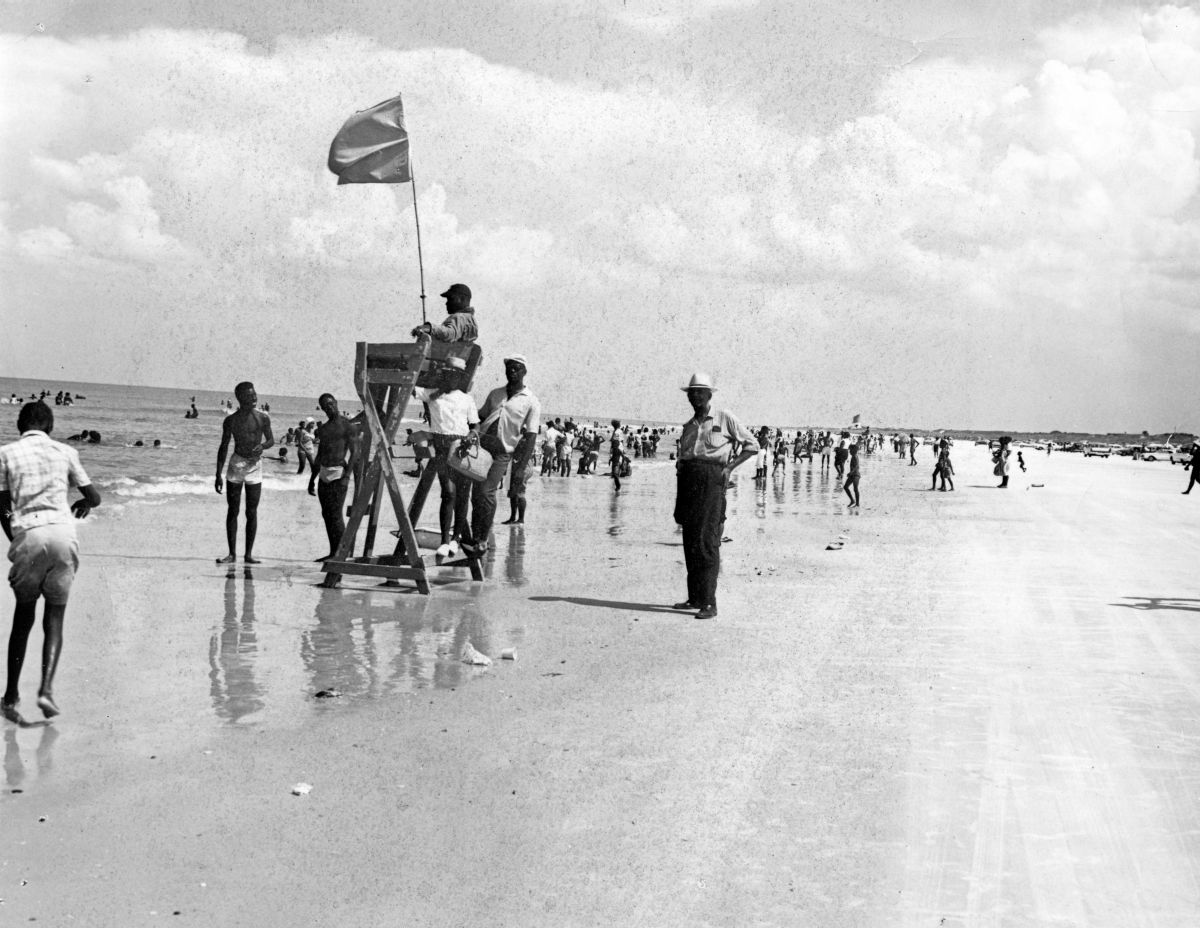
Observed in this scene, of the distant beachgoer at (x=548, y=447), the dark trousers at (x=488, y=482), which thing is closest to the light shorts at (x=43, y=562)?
the dark trousers at (x=488, y=482)

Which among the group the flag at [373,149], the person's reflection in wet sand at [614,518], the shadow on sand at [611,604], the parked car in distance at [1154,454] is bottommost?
the shadow on sand at [611,604]

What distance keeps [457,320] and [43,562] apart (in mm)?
5248

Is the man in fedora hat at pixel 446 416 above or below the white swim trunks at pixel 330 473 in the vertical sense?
above

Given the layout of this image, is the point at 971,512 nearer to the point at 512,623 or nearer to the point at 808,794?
the point at 512,623

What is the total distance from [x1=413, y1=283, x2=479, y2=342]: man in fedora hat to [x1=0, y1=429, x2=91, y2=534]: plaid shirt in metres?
4.65

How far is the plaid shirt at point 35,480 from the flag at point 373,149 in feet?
17.2

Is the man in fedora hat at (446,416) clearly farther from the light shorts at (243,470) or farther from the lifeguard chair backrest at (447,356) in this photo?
the light shorts at (243,470)

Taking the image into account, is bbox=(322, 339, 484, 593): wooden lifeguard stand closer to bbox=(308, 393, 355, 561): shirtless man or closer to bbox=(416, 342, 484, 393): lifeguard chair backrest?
bbox=(416, 342, 484, 393): lifeguard chair backrest

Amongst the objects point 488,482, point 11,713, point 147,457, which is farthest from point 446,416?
point 147,457

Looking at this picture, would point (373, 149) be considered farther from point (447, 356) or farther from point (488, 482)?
point (488, 482)

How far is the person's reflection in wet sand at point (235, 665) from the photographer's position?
612 cm

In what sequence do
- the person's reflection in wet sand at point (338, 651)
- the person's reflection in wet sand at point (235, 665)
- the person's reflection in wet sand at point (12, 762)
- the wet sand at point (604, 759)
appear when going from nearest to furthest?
the wet sand at point (604, 759) → the person's reflection in wet sand at point (12, 762) → the person's reflection in wet sand at point (235, 665) → the person's reflection in wet sand at point (338, 651)

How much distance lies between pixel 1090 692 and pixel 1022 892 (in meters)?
3.33

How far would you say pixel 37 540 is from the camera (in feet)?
18.6
